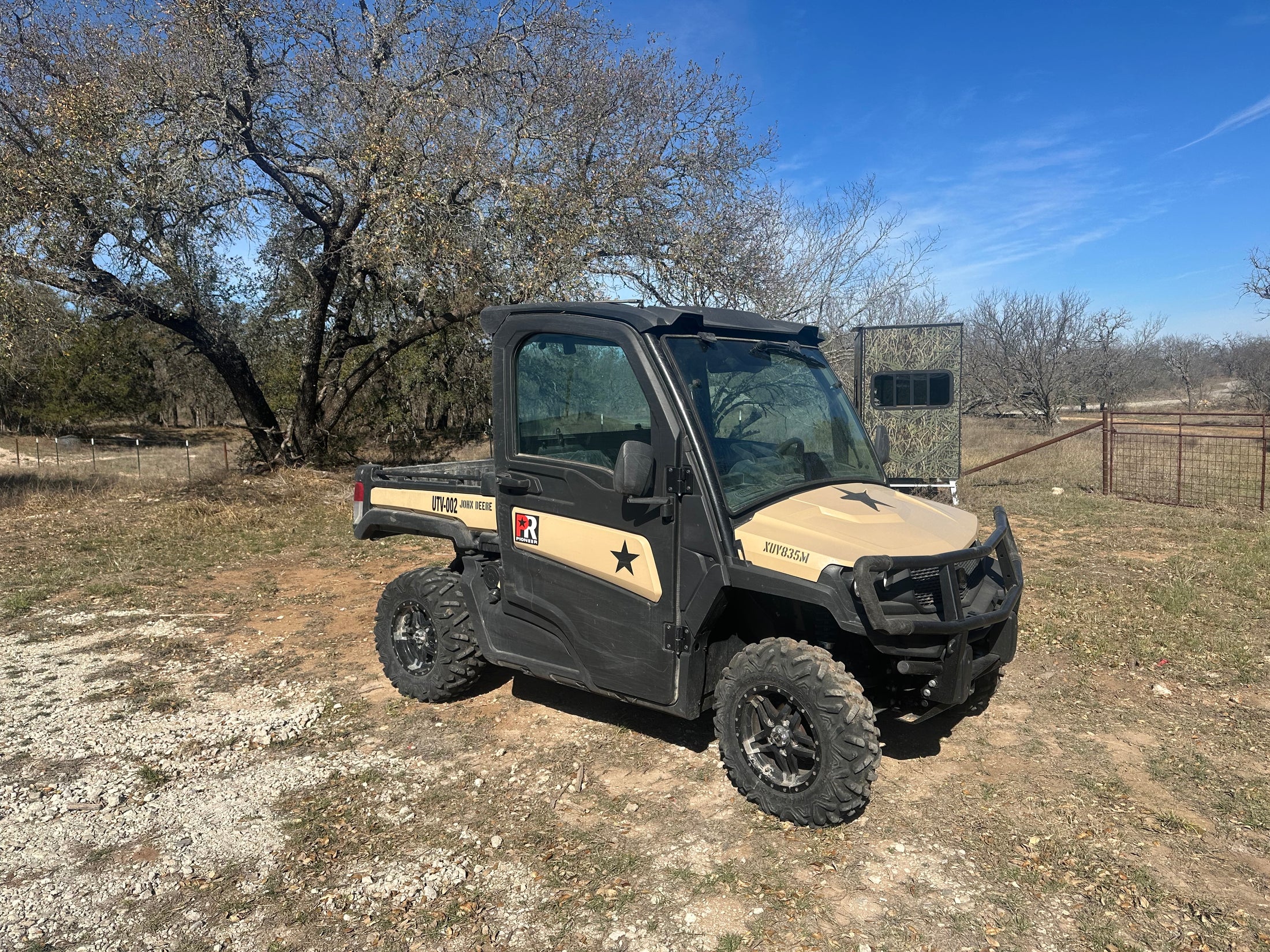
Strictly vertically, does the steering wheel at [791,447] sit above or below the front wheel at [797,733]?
above

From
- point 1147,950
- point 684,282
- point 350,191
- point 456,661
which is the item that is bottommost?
point 1147,950

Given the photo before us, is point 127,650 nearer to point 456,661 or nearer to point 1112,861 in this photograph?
point 456,661

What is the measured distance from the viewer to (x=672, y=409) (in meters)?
3.68

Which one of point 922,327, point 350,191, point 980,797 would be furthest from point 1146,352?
point 980,797

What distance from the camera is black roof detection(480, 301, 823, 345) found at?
383 centimetres

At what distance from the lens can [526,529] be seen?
4.25 metres

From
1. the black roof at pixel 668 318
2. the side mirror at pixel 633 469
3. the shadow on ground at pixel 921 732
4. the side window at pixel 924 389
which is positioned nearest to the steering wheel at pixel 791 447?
the black roof at pixel 668 318

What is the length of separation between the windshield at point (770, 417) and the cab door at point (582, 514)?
28 centimetres

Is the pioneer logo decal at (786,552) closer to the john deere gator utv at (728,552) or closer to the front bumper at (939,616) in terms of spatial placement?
the john deere gator utv at (728,552)

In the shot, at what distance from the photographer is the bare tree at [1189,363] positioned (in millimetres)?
51625

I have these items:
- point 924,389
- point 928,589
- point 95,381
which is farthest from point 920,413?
point 95,381

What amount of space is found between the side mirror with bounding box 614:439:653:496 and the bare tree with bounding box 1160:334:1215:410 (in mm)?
50736

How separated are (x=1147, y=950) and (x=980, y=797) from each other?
1077 millimetres

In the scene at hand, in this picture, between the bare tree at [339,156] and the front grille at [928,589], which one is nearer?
the front grille at [928,589]
